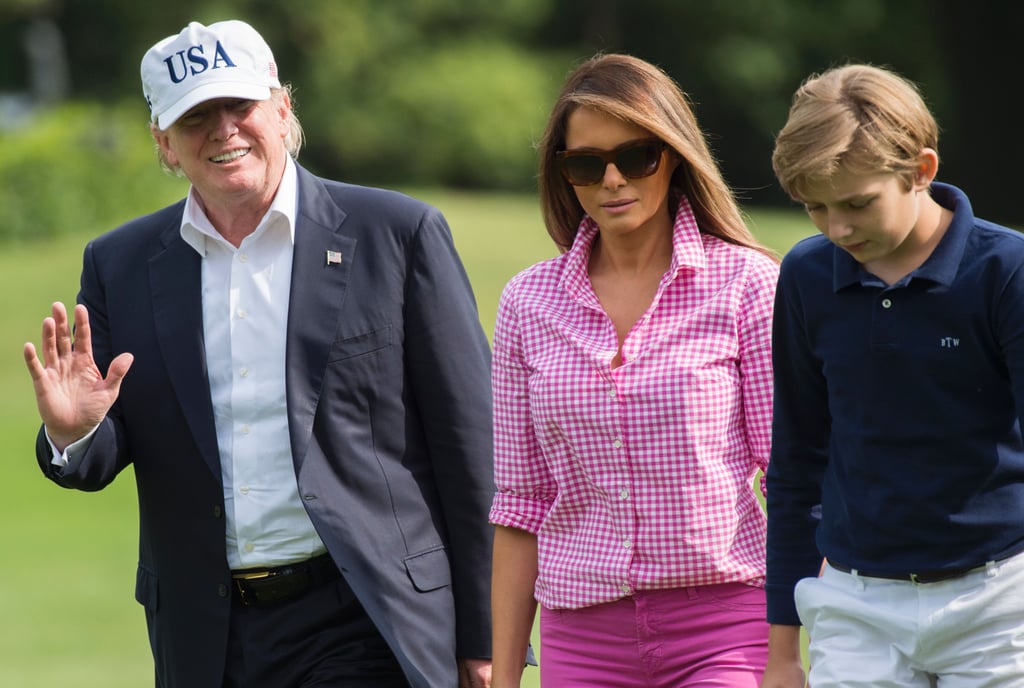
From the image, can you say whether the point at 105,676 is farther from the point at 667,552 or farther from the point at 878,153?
the point at 878,153

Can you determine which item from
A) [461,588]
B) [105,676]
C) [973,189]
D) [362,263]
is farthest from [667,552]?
[973,189]

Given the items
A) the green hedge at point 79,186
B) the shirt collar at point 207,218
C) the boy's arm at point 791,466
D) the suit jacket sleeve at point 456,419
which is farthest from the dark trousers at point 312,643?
the green hedge at point 79,186

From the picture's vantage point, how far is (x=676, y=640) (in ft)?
12.0

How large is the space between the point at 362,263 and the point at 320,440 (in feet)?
1.62

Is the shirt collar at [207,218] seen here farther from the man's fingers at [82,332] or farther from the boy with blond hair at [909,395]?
the boy with blond hair at [909,395]

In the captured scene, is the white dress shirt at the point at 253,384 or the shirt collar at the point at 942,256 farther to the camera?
the white dress shirt at the point at 253,384

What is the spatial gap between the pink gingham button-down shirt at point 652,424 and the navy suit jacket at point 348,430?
0.46 metres

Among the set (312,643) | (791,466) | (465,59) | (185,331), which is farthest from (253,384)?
(465,59)

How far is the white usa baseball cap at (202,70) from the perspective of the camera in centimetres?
424

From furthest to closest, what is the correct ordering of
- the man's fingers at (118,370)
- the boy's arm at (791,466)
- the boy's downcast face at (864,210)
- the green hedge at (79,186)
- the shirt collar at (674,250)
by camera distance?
the green hedge at (79,186) → the man's fingers at (118,370) → the shirt collar at (674,250) → the boy's arm at (791,466) → the boy's downcast face at (864,210)

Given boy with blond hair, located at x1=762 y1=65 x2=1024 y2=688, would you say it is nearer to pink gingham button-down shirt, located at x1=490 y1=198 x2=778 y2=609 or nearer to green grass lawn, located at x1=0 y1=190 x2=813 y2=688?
pink gingham button-down shirt, located at x1=490 y1=198 x2=778 y2=609

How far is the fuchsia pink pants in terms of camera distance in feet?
11.9

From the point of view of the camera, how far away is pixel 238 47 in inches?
170

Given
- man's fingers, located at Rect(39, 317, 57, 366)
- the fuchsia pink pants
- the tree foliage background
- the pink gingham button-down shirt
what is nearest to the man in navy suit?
man's fingers, located at Rect(39, 317, 57, 366)
